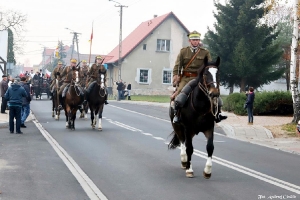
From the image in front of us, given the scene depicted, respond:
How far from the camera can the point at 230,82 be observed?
5072 cm

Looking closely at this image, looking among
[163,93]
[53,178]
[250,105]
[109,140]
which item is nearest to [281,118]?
[250,105]

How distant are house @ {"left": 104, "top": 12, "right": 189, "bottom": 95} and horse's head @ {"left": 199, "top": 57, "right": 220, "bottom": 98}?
193 feet

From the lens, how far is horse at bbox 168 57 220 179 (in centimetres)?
1053

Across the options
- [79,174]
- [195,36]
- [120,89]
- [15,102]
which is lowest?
[79,174]

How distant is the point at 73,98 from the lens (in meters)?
21.7

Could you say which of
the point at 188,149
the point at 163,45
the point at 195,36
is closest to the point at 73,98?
the point at 195,36

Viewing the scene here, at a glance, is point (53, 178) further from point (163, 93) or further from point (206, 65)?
point (163, 93)

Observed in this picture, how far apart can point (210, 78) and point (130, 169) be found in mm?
2814

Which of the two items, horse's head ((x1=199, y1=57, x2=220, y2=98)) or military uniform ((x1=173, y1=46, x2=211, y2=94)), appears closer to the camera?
horse's head ((x1=199, y1=57, x2=220, y2=98))

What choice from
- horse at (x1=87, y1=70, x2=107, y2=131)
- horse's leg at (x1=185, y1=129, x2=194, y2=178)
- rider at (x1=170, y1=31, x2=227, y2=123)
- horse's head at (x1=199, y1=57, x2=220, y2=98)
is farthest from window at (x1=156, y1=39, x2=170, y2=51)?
horse's head at (x1=199, y1=57, x2=220, y2=98)

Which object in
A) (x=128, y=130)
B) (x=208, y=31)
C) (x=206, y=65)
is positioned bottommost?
(x=128, y=130)

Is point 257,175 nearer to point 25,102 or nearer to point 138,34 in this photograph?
point 25,102

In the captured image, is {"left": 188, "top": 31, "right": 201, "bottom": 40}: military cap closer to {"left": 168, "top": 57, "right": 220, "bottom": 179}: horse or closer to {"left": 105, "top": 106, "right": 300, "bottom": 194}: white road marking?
{"left": 168, "top": 57, "right": 220, "bottom": 179}: horse

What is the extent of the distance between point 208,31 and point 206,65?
3974 centimetres
